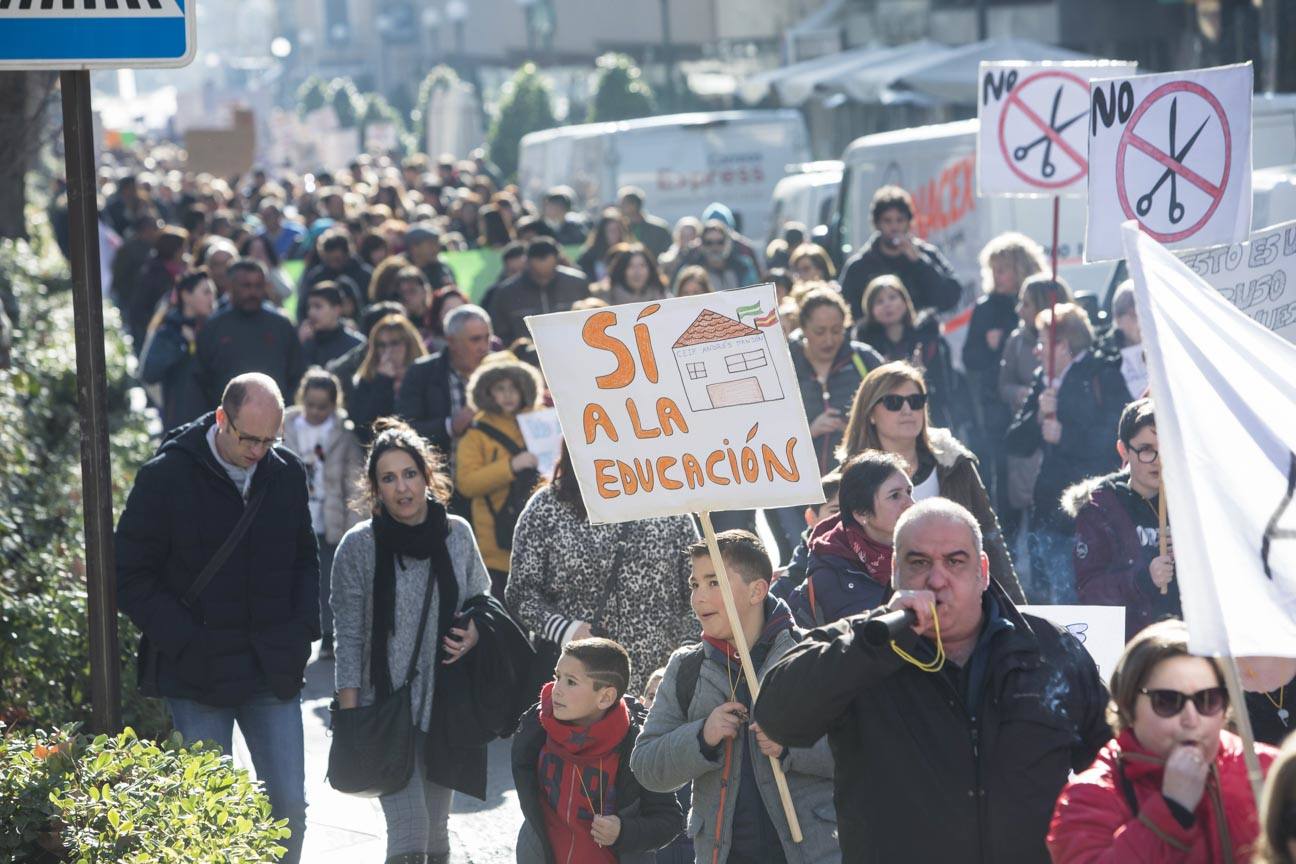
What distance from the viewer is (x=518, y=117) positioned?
43.2m

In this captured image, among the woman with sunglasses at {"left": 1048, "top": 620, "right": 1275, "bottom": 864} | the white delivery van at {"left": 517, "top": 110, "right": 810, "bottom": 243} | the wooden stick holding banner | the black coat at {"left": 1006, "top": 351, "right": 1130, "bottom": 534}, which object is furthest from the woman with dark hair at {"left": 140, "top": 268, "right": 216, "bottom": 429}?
the white delivery van at {"left": 517, "top": 110, "right": 810, "bottom": 243}

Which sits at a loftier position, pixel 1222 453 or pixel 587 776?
pixel 1222 453

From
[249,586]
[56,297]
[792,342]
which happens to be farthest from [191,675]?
[56,297]

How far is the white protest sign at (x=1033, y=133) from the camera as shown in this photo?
36.2 ft

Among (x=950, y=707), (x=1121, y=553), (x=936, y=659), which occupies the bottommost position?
(x=1121, y=553)

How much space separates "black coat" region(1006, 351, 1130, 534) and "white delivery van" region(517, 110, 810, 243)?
15.5m

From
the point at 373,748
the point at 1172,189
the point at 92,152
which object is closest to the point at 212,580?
the point at 373,748

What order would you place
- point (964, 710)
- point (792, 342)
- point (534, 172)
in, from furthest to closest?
point (534, 172), point (792, 342), point (964, 710)

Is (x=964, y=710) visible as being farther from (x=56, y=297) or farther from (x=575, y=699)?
(x=56, y=297)

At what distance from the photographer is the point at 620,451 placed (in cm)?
553

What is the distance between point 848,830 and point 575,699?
1397 mm

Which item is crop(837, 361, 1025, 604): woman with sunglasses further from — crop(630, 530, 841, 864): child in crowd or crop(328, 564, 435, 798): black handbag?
crop(328, 564, 435, 798): black handbag

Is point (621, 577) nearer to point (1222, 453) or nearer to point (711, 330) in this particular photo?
point (711, 330)

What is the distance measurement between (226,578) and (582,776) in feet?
4.45
